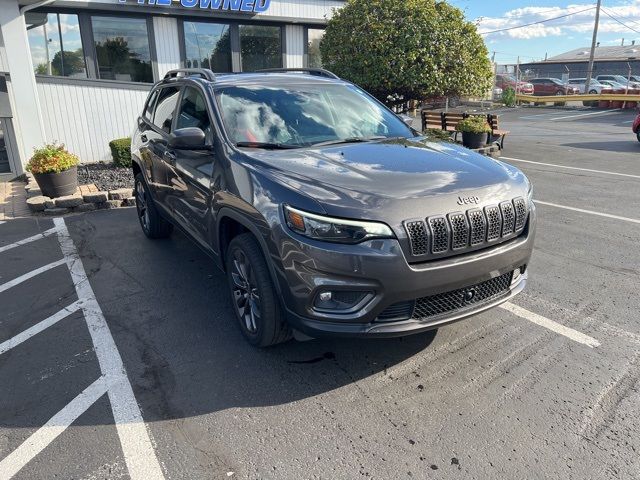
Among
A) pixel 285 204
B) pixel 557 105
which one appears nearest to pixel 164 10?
pixel 285 204

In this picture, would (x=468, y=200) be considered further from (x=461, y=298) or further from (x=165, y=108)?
(x=165, y=108)

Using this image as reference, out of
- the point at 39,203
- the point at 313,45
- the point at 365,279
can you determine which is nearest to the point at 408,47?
the point at 313,45

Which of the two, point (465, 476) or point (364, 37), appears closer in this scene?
point (465, 476)

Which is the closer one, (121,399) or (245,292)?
(121,399)

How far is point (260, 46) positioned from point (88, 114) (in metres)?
5.54

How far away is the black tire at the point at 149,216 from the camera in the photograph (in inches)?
220

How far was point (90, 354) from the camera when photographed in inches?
133

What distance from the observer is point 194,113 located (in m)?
4.15

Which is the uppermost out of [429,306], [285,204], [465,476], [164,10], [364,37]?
[164,10]

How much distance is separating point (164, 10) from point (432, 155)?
10793mm

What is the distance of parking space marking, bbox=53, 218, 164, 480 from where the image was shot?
→ 2.40 m

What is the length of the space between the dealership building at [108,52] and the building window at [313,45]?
28 millimetres

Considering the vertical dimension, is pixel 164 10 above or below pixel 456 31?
above

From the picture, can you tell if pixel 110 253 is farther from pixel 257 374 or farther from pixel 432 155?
pixel 432 155
